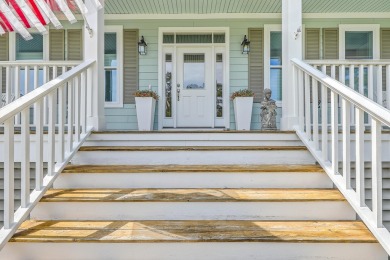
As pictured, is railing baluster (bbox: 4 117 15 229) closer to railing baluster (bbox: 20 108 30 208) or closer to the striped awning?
railing baluster (bbox: 20 108 30 208)

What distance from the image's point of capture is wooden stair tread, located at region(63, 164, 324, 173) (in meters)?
2.99

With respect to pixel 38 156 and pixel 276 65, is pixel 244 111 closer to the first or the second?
pixel 276 65

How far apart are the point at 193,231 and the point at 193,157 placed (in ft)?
3.55

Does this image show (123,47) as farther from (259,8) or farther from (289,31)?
(289,31)

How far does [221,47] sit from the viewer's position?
6969 mm

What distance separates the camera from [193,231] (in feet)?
7.69

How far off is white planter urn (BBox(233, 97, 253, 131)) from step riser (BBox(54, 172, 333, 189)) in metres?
3.62

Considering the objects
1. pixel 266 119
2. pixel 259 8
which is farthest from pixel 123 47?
pixel 266 119

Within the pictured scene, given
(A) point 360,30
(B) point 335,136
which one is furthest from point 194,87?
(B) point 335,136

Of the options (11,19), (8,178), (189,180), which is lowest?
(189,180)

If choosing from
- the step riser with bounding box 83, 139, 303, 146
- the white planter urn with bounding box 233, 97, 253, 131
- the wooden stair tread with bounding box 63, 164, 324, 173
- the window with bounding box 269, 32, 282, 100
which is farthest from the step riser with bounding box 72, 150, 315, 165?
the window with bounding box 269, 32, 282, 100

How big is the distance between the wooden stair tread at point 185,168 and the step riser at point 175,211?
0.42 metres
